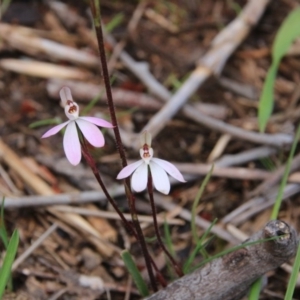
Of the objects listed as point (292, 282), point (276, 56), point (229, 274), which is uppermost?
point (276, 56)

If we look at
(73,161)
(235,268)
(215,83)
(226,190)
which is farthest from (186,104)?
(73,161)

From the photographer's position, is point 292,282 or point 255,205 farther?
point 255,205

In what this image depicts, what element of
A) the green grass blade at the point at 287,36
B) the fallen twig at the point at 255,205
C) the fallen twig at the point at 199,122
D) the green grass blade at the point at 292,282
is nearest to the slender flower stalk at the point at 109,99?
the green grass blade at the point at 292,282

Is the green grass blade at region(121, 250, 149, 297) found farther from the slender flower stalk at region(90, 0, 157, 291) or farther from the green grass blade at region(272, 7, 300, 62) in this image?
the green grass blade at region(272, 7, 300, 62)

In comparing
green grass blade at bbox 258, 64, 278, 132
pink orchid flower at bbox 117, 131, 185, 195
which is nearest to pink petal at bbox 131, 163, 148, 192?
pink orchid flower at bbox 117, 131, 185, 195

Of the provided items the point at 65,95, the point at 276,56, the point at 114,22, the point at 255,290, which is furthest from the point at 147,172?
the point at 114,22

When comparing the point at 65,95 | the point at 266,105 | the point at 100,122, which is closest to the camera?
the point at 100,122

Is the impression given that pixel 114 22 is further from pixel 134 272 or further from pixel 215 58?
pixel 134 272
